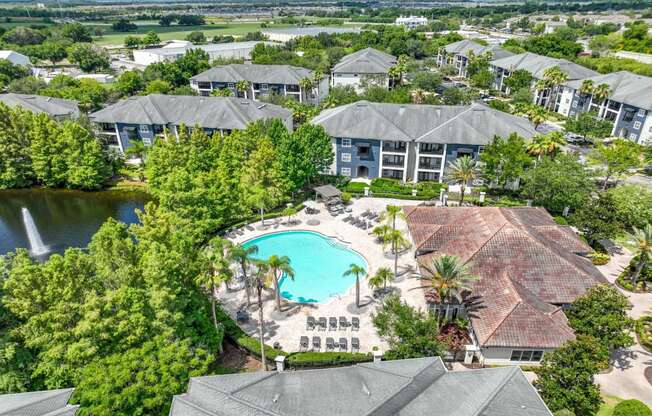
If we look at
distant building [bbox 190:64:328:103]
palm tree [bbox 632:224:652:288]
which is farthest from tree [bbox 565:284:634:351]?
distant building [bbox 190:64:328:103]

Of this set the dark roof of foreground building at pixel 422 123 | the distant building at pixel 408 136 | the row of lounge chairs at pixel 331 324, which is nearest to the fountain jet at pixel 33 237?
the row of lounge chairs at pixel 331 324

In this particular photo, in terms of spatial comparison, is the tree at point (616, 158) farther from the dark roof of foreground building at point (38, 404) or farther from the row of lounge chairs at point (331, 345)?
the dark roof of foreground building at point (38, 404)

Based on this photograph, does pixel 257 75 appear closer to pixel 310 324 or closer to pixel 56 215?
pixel 56 215

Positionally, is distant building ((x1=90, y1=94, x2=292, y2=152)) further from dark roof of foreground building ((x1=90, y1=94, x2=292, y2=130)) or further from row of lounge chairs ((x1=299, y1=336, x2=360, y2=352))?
row of lounge chairs ((x1=299, y1=336, x2=360, y2=352))

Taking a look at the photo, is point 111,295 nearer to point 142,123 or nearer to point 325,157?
point 325,157

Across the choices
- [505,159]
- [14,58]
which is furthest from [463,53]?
[14,58]
